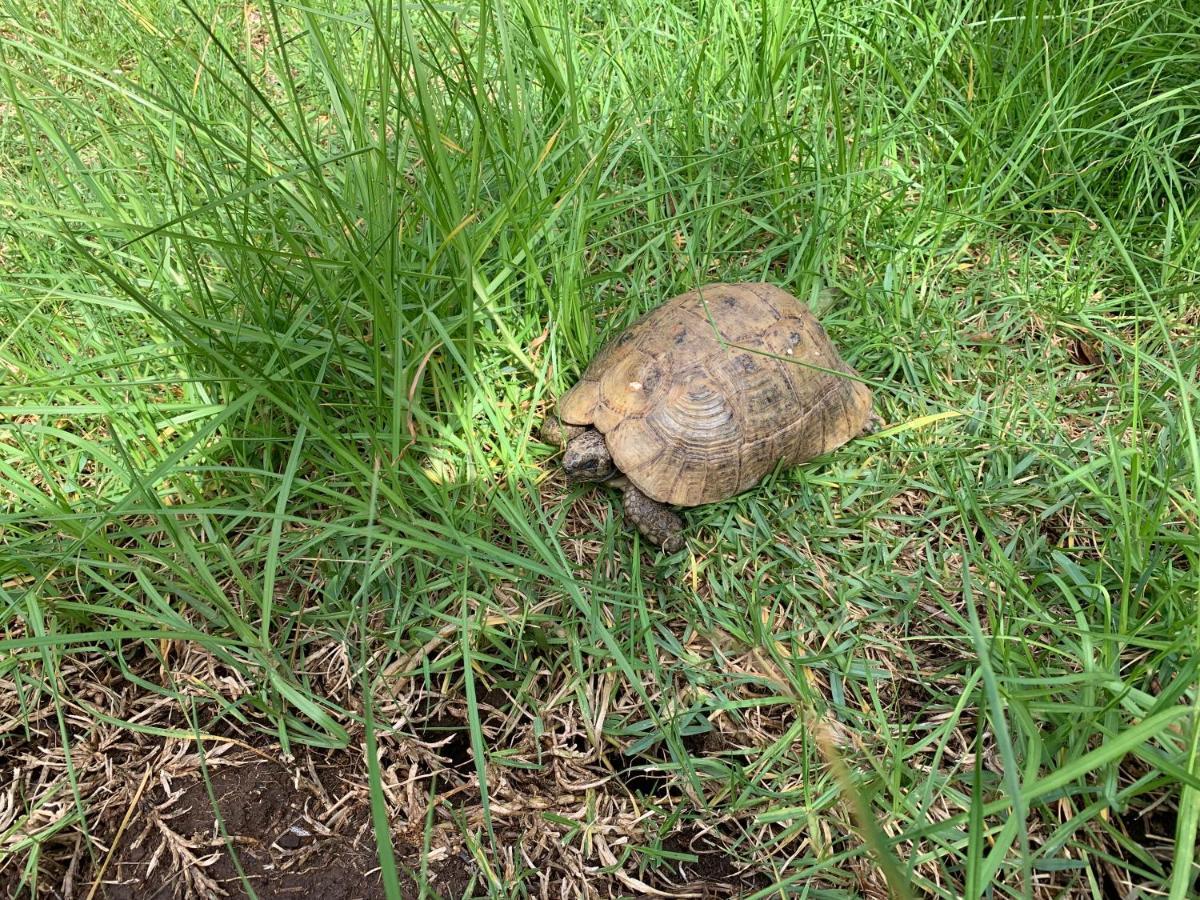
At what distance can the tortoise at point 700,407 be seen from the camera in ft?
6.61

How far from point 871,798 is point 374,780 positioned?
110 centimetres

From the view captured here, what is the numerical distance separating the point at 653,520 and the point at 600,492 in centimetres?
20

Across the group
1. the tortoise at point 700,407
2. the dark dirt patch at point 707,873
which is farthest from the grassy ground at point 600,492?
the tortoise at point 700,407

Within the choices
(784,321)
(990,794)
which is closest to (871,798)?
(990,794)

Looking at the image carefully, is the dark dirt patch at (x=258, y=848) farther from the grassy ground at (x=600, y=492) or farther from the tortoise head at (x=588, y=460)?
the tortoise head at (x=588, y=460)

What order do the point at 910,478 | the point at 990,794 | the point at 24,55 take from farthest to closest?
1. the point at 24,55
2. the point at 910,478
3. the point at 990,794

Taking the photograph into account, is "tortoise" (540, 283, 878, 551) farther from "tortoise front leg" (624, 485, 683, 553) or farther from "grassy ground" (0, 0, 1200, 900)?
"grassy ground" (0, 0, 1200, 900)

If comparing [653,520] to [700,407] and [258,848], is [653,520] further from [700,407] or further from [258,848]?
[258,848]

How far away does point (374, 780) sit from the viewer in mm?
965

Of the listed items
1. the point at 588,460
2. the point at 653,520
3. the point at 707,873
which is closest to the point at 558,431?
the point at 588,460

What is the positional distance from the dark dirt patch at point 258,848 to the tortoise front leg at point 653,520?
90 centimetres

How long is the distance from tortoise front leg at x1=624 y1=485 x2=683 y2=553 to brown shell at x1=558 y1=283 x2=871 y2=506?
4 cm

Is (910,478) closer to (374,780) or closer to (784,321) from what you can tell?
(784,321)

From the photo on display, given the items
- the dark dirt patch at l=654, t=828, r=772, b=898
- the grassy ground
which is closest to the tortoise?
the grassy ground
